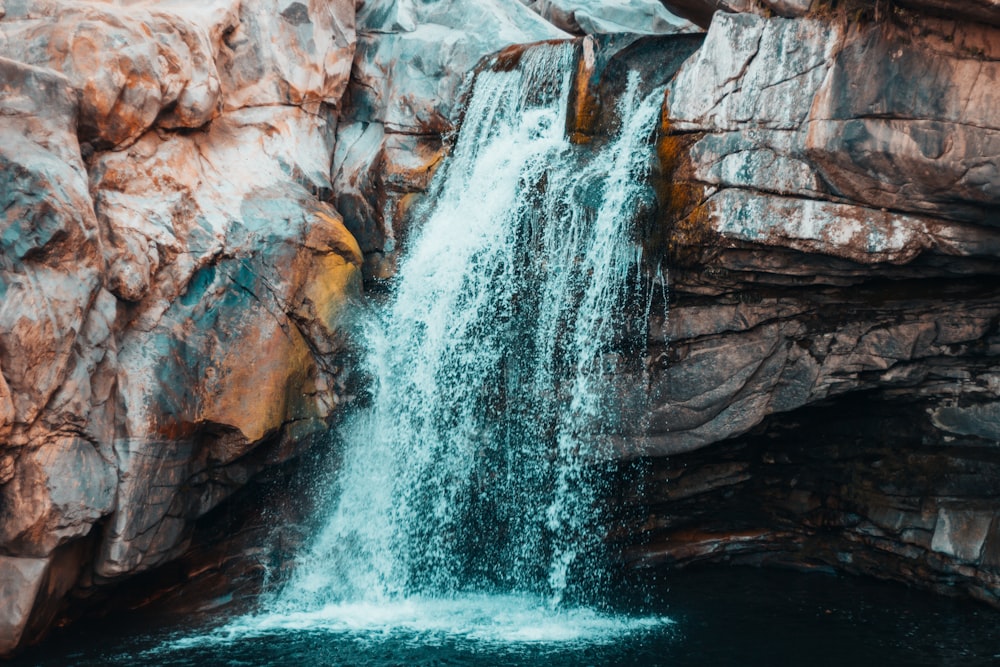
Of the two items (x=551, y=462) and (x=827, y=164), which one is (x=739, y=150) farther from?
(x=551, y=462)

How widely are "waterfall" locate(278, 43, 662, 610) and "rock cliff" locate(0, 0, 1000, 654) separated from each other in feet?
1.89

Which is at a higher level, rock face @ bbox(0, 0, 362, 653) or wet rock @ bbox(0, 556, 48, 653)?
rock face @ bbox(0, 0, 362, 653)

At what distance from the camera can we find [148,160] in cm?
1053

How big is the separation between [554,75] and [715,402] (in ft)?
16.4

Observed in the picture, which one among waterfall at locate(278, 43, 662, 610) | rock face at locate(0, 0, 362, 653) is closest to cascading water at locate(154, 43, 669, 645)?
waterfall at locate(278, 43, 662, 610)

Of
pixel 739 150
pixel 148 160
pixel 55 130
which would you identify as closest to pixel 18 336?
pixel 55 130

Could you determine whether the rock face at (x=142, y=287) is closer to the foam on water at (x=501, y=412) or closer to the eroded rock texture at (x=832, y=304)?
the foam on water at (x=501, y=412)

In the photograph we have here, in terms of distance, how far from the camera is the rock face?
8.76m

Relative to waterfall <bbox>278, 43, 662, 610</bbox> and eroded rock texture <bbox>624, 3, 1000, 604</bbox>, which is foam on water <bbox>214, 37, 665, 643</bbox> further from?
eroded rock texture <bbox>624, 3, 1000, 604</bbox>

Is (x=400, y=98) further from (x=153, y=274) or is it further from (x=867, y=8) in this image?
(x=867, y=8)

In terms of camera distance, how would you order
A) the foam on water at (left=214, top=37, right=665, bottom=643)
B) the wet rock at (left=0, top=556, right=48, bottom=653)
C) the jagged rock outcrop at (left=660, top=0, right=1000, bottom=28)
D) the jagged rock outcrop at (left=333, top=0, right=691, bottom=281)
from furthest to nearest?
the jagged rock outcrop at (left=333, top=0, right=691, bottom=281)
the foam on water at (left=214, top=37, right=665, bottom=643)
the wet rock at (left=0, top=556, right=48, bottom=653)
the jagged rock outcrop at (left=660, top=0, right=1000, bottom=28)

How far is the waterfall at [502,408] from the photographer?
11.0 meters

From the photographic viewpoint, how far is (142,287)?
976 centimetres

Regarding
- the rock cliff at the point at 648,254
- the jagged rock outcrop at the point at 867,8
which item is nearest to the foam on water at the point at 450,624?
the rock cliff at the point at 648,254
